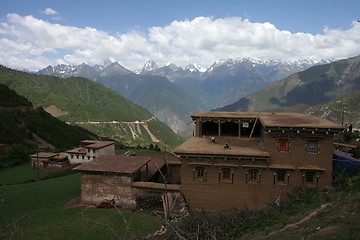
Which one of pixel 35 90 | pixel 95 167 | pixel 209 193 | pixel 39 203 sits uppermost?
pixel 35 90

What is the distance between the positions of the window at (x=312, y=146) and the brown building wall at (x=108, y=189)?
50.4 ft

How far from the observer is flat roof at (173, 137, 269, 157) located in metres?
22.9

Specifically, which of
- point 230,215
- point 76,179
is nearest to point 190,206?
point 230,215

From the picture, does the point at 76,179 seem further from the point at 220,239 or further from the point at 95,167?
the point at 220,239

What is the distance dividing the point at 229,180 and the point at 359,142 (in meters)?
18.1

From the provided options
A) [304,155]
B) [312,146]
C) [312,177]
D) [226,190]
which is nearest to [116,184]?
[226,190]

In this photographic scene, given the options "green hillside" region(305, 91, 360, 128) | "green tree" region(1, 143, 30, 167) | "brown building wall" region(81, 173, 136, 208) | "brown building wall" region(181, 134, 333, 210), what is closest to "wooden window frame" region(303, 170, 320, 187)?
"brown building wall" region(181, 134, 333, 210)

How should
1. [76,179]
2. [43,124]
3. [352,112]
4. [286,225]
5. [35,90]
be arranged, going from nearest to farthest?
[286,225]
[76,179]
[43,124]
[352,112]
[35,90]

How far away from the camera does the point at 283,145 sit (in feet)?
74.6

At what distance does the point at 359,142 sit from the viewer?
31109 millimetres

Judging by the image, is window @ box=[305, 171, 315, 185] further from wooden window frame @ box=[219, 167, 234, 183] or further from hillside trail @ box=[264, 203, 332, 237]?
wooden window frame @ box=[219, 167, 234, 183]

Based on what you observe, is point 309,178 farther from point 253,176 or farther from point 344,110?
point 344,110

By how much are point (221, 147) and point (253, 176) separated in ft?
12.1

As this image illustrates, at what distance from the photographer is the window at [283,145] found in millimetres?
22650
